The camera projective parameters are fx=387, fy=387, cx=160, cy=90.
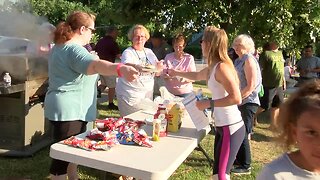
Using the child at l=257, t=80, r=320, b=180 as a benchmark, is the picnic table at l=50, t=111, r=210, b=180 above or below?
below

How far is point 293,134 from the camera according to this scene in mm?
1340

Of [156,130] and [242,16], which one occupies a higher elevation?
[242,16]

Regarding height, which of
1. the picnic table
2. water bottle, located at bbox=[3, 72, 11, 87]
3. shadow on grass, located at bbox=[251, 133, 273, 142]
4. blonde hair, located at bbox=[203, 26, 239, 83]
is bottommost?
shadow on grass, located at bbox=[251, 133, 273, 142]

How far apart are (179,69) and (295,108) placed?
2923 millimetres

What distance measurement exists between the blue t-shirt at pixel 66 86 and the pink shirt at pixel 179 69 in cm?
157

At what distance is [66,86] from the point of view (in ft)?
8.48

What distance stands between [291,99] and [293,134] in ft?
0.40

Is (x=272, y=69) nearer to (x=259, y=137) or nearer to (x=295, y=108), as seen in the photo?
(x=259, y=137)

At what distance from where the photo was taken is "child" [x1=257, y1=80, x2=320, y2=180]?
1254mm

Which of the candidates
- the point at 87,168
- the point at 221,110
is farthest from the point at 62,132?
the point at 87,168

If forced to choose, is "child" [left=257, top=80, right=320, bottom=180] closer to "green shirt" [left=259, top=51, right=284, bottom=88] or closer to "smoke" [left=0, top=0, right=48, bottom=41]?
"smoke" [left=0, top=0, right=48, bottom=41]

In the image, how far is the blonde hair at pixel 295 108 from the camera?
129 centimetres

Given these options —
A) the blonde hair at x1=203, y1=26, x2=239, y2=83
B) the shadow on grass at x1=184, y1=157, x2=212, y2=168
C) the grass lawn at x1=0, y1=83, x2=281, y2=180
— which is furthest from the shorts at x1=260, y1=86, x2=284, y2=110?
the blonde hair at x1=203, y1=26, x2=239, y2=83

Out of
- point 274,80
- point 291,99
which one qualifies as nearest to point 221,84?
point 291,99
